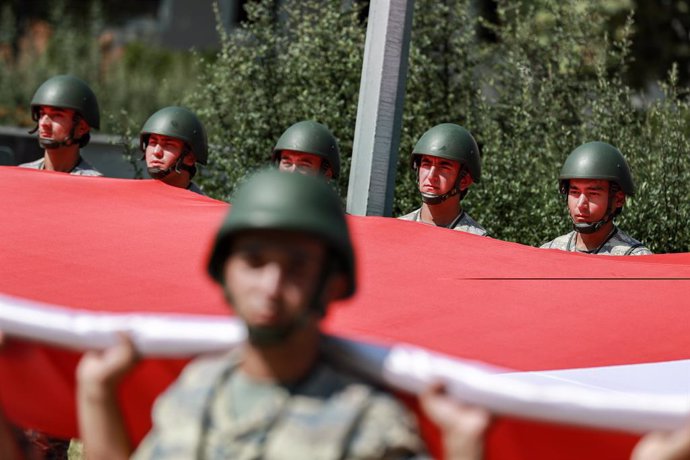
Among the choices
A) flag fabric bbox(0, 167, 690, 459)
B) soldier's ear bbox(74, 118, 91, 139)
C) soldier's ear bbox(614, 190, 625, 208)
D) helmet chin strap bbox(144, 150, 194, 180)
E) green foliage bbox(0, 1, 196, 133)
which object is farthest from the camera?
green foliage bbox(0, 1, 196, 133)

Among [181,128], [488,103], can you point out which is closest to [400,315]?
[181,128]

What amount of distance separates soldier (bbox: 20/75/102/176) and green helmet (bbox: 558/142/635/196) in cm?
265

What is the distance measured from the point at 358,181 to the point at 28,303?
13.2ft

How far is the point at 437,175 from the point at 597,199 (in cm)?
86

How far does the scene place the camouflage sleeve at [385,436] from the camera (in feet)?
7.54

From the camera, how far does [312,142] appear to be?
24.1 ft

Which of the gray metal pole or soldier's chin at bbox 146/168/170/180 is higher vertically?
the gray metal pole

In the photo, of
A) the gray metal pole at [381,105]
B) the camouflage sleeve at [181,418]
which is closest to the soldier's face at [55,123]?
the gray metal pole at [381,105]

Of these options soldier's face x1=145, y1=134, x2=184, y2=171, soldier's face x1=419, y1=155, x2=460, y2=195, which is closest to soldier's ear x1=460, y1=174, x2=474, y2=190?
soldier's face x1=419, y1=155, x2=460, y2=195

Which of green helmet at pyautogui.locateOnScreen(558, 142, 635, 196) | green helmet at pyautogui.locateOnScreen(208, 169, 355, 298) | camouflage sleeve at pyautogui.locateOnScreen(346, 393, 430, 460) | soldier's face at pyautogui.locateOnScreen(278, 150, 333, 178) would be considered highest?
green helmet at pyautogui.locateOnScreen(208, 169, 355, 298)

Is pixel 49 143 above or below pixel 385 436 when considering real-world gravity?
below

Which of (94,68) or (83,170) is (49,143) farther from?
(94,68)

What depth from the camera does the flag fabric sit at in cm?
245

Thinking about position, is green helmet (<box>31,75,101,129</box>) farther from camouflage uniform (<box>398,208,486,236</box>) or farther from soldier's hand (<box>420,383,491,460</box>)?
soldier's hand (<box>420,383,491,460</box>)
